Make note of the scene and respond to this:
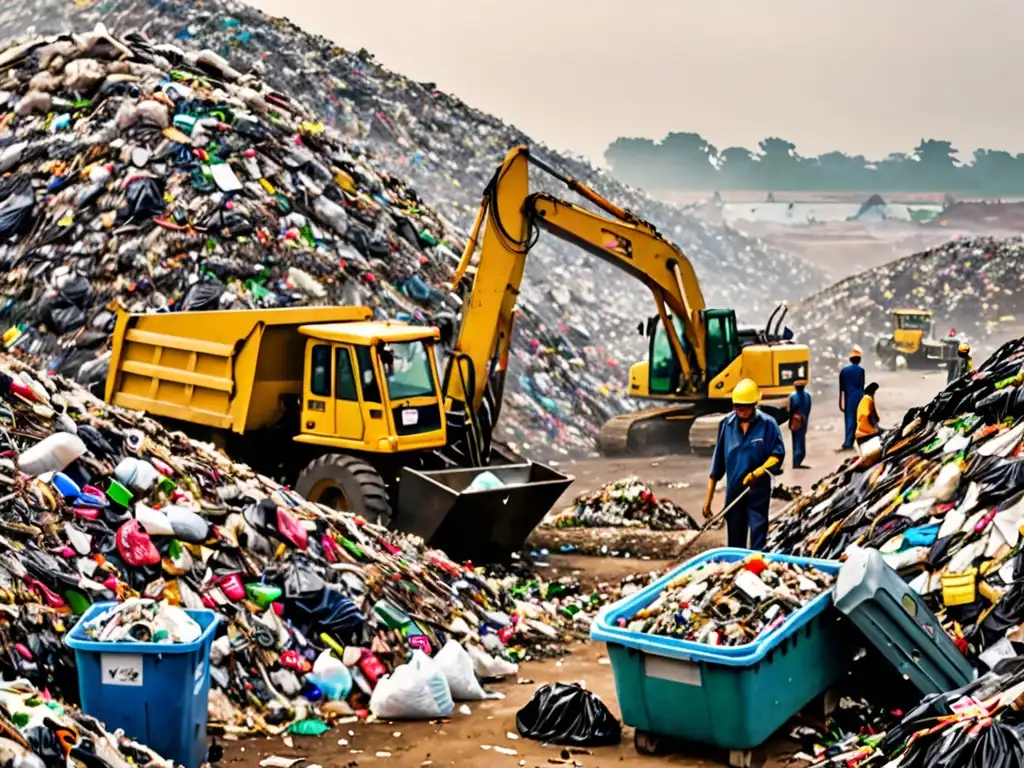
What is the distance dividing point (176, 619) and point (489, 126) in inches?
1011

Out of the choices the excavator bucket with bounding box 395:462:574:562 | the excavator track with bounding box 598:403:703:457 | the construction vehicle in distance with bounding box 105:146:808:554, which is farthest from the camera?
the excavator track with bounding box 598:403:703:457

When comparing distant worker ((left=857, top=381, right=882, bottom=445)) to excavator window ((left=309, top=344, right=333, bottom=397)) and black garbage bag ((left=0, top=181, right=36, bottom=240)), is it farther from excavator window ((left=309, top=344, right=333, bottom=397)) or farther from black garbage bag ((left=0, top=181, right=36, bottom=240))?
black garbage bag ((left=0, top=181, right=36, bottom=240))

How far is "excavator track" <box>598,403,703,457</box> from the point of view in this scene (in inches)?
670

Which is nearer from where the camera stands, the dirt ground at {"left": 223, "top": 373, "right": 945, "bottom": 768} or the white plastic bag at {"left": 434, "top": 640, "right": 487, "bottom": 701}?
the dirt ground at {"left": 223, "top": 373, "right": 945, "bottom": 768}

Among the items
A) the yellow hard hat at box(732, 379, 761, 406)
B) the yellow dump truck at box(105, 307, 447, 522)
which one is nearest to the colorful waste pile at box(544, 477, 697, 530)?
the yellow dump truck at box(105, 307, 447, 522)

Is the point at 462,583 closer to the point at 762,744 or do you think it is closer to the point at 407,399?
the point at 407,399

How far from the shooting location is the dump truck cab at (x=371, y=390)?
10.1 m

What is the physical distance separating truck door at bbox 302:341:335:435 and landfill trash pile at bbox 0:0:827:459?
5.29 meters

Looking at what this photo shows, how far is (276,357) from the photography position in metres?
10.8

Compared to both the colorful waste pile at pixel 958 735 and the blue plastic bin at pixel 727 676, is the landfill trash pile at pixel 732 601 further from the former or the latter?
the colorful waste pile at pixel 958 735

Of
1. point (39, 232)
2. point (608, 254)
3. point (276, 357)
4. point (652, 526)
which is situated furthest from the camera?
point (39, 232)

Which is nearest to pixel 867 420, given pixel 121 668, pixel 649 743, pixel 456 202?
pixel 649 743

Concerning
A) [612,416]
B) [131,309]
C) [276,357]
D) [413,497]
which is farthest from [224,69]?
[413,497]

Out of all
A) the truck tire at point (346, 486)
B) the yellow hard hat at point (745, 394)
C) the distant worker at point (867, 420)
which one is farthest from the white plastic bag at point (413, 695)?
the distant worker at point (867, 420)
